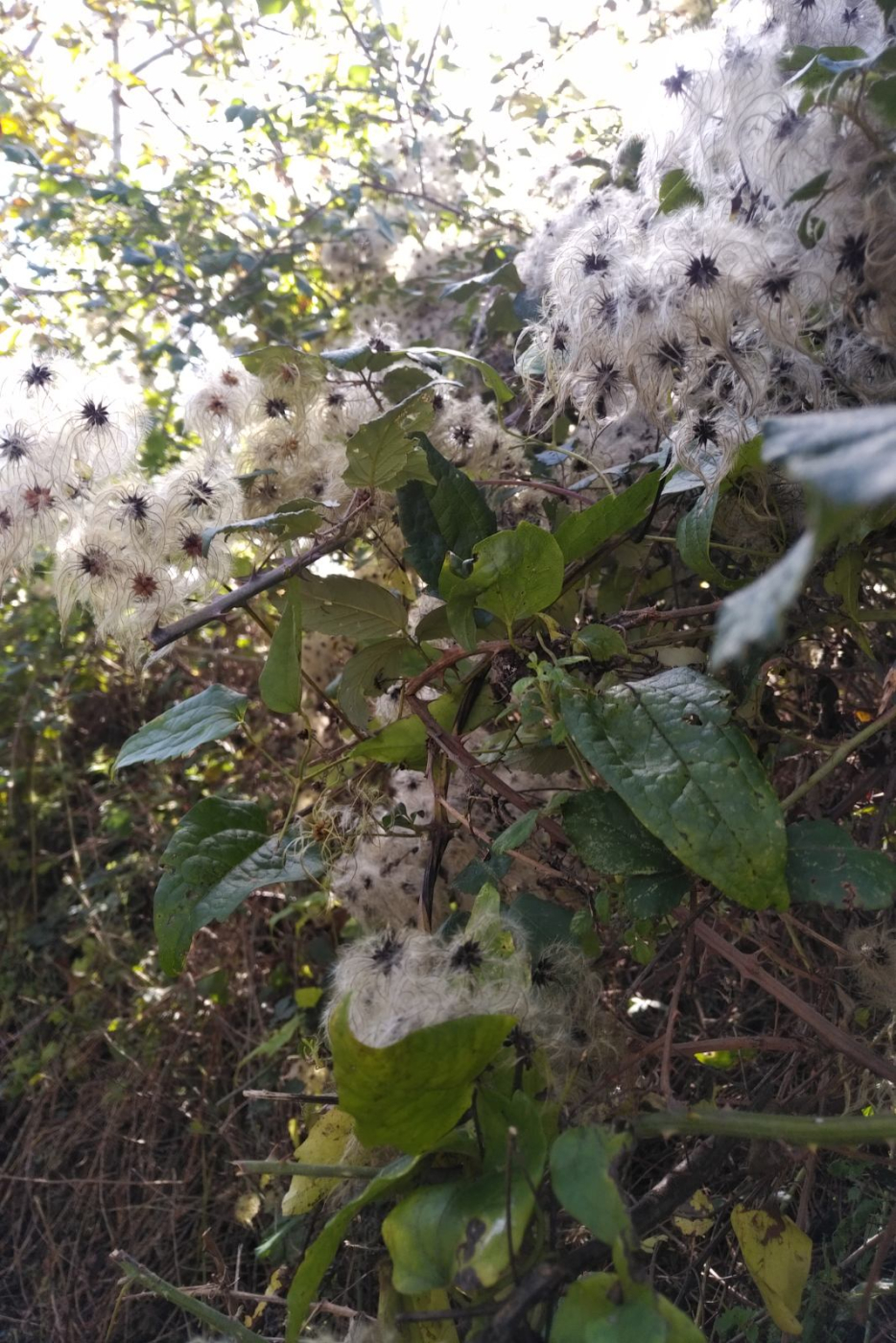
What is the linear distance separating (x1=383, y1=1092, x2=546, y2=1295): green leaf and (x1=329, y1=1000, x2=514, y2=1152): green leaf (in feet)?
0.10

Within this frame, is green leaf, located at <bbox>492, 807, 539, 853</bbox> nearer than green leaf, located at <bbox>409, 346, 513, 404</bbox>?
Yes

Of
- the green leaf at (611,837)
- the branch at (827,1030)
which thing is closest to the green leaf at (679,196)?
the green leaf at (611,837)

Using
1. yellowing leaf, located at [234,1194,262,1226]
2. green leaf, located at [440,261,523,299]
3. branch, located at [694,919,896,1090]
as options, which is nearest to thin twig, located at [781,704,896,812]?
branch, located at [694,919,896,1090]

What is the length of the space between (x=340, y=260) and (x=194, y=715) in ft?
4.47

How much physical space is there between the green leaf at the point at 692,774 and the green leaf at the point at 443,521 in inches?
9.9

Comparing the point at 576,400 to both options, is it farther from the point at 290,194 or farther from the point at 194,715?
the point at 290,194

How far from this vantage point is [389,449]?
96 cm

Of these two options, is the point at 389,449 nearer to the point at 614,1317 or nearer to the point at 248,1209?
the point at 614,1317

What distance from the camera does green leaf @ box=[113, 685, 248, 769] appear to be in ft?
3.26

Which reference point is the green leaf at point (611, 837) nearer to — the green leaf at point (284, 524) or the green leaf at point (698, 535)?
the green leaf at point (698, 535)

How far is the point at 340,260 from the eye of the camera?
208cm

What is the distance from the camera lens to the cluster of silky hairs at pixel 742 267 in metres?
0.77

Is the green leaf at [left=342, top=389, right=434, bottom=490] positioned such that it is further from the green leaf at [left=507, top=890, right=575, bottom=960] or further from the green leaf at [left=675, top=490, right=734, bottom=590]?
the green leaf at [left=507, top=890, right=575, bottom=960]

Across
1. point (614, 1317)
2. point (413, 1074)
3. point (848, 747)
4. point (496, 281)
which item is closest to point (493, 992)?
point (413, 1074)
